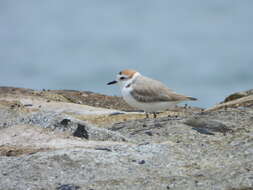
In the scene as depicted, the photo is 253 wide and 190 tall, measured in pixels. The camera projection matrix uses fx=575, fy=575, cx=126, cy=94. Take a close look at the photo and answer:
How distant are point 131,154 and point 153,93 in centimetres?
603

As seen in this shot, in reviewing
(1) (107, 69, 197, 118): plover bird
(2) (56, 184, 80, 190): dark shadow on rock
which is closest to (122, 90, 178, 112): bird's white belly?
(1) (107, 69, 197, 118): plover bird

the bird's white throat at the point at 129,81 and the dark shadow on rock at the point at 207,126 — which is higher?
the bird's white throat at the point at 129,81

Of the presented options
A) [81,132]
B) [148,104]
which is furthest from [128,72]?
[81,132]

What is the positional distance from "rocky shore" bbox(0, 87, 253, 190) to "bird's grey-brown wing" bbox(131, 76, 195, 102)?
1.20 metres

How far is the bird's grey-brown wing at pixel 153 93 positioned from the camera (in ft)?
54.9

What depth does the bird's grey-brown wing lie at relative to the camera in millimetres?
16734

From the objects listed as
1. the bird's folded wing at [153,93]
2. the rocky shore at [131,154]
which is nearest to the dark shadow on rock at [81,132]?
the rocky shore at [131,154]

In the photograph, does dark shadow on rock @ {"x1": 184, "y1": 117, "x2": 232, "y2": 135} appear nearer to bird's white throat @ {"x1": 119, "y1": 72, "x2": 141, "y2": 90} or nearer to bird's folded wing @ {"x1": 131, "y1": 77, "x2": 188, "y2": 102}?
bird's folded wing @ {"x1": 131, "y1": 77, "x2": 188, "y2": 102}

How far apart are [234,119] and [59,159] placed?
602cm

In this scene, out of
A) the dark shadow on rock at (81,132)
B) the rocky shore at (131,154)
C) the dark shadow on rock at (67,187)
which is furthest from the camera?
the dark shadow on rock at (81,132)

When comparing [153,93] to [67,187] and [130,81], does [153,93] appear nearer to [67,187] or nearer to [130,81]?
[130,81]

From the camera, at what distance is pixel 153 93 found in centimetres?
1681

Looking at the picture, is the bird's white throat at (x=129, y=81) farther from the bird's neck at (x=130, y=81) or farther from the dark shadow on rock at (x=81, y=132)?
the dark shadow on rock at (x=81, y=132)

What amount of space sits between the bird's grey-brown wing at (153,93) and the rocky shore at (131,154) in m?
1.20
